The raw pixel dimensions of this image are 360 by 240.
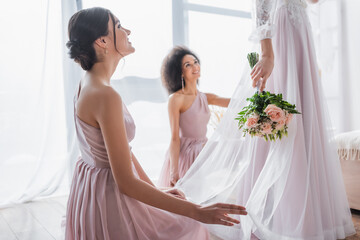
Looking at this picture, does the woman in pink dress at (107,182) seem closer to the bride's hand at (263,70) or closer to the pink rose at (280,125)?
the pink rose at (280,125)

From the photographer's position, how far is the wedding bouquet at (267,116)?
1.40 metres

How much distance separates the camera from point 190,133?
245 centimetres

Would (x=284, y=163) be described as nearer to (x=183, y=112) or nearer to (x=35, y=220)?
(x=183, y=112)

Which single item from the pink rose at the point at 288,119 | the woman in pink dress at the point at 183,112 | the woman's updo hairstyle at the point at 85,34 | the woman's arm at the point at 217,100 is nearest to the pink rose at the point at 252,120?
the pink rose at the point at 288,119

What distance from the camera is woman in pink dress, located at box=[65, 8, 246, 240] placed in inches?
41.5

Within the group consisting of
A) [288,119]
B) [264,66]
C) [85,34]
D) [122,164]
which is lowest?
[122,164]

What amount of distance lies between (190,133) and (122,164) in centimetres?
142

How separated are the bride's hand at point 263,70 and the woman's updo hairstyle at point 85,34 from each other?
2.36 feet

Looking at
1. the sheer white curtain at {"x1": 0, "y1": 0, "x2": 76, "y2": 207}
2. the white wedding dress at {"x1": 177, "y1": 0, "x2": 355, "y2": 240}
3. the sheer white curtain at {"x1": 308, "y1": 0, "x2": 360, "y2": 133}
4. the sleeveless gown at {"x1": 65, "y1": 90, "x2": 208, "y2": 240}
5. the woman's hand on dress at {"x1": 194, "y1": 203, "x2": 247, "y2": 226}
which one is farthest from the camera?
the sheer white curtain at {"x1": 308, "y1": 0, "x2": 360, "y2": 133}

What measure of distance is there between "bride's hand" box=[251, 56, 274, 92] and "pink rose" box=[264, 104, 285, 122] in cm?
19

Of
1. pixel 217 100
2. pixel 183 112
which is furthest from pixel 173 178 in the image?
pixel 217 100

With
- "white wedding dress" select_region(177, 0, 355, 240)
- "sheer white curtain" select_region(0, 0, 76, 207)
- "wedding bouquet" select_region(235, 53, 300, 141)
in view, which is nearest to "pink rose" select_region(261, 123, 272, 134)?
"wedding bouquet" select_region(235, 53, 300, 141)

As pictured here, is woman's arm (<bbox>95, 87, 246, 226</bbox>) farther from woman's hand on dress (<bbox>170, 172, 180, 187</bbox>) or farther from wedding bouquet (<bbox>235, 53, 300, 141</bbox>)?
woman's hand on dress (<bbox>170, 172, 180, 187</bbox>)

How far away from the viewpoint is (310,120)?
1.57 meters
